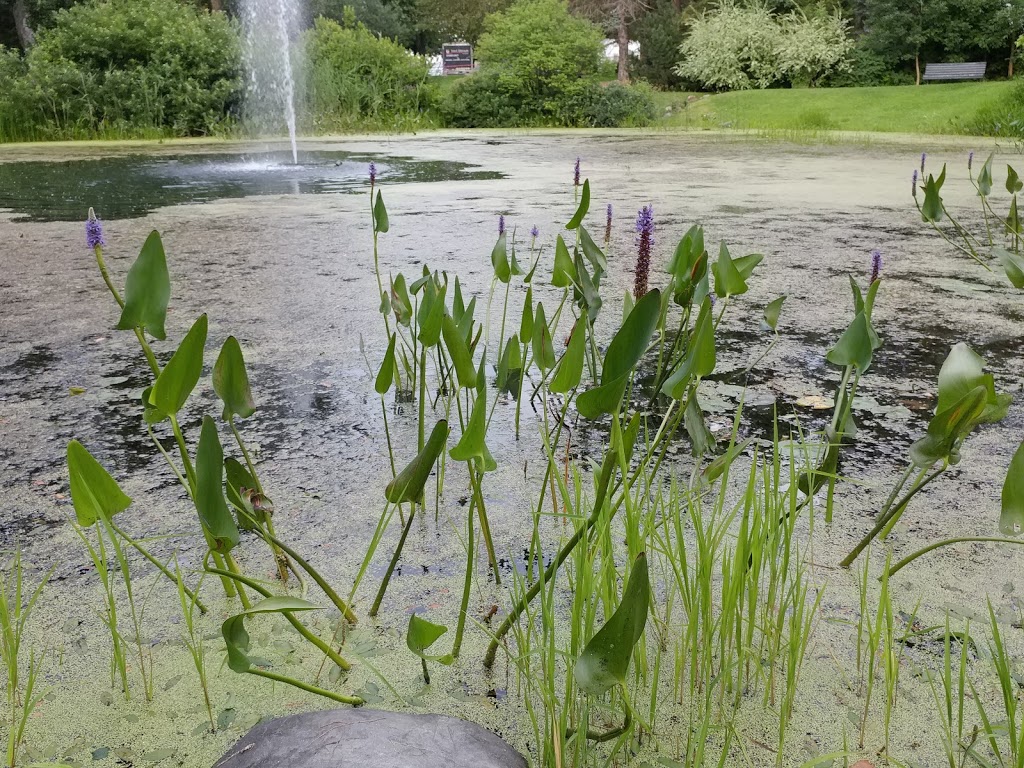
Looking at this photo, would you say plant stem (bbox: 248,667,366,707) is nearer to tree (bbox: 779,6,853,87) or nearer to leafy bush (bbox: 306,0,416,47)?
tree (bbox: 779,6,853,87)

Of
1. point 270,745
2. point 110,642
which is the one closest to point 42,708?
point 110,642

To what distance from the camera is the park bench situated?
14852mm

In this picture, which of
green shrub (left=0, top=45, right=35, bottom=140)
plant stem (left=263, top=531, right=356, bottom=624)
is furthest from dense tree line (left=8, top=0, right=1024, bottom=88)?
plant stem (left=263, top=531, right=356, bottom=624)

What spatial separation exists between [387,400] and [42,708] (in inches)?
39.3

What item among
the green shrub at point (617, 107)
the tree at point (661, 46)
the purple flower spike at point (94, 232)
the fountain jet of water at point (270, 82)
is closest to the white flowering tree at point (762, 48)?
the tree at point (661, 46)

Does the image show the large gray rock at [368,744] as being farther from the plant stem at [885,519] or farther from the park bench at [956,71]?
the park bench at [956,71]

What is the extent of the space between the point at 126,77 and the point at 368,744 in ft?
35.9

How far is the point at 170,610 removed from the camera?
108cm

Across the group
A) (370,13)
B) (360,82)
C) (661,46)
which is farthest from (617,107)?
(370,13)

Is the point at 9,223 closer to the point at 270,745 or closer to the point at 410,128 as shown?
the point at 270,745

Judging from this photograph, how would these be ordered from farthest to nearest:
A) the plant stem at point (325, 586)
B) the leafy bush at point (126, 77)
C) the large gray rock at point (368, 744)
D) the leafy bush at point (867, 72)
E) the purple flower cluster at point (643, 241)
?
the leafy bush at point (867, 72) → the leafy bush at point (126, 77) → the purple flower cluster at point (643, 241) → the plant stem at point (325, 586) → the large gray rock at point (368, 744)

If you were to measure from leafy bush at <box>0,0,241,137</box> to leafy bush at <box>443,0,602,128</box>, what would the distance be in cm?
361

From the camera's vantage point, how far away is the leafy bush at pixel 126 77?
9.95 meters

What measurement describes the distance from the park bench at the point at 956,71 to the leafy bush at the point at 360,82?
8355mm
